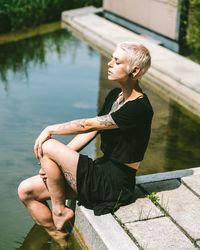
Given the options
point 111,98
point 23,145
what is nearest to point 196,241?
point 111,98

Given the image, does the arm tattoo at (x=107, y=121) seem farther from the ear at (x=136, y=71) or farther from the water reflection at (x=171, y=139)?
the water reflection at (x=171, y=139)

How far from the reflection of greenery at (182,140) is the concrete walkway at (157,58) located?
0.72 ft

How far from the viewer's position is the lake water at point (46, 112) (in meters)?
5.22

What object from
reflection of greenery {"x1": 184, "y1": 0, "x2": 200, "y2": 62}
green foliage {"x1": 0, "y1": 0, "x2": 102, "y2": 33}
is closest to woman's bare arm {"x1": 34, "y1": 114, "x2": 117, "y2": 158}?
reflection of greenery {"x1": 184, "y1": 0, "x2": 200, "y2": 62}

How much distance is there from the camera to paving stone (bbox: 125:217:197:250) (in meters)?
4.02

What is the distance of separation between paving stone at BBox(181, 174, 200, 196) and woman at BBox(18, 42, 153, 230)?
28.0 inches

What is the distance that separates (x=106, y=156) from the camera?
14.7ft

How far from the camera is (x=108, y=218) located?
429 centimetres

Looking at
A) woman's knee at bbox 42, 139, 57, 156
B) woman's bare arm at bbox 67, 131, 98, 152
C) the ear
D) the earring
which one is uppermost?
the ear

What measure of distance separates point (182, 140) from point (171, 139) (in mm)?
149

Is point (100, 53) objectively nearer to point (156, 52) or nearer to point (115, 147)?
point (156, 52)

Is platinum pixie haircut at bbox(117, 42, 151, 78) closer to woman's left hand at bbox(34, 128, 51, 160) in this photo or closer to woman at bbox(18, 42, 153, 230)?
woman at bbox(18, 42, 153, 230)

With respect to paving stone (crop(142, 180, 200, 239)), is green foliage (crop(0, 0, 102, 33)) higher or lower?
lower

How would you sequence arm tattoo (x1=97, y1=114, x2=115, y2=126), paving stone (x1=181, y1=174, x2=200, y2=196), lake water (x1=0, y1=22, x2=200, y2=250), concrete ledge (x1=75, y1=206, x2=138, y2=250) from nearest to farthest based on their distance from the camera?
concrete ledge (x1=75, y1=206, x2=138, y2=250)
arm tattoo (x1=97, y1=114, x2=115, y2=126)
paving stone (x1=181, y1=174, x2=200, y2=196)
lake water (x1=0, y1=22, x2=200, y2=250)
